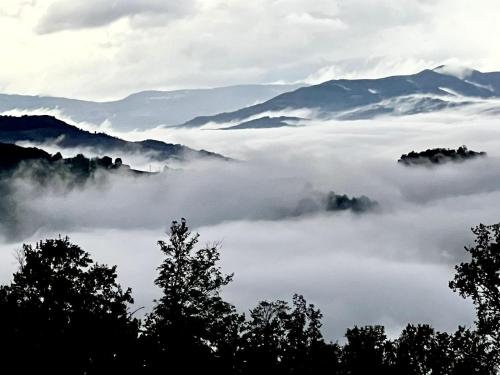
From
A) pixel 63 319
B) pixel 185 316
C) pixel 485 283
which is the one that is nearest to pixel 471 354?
pixel 485 283

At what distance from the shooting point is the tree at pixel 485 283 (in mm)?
48000

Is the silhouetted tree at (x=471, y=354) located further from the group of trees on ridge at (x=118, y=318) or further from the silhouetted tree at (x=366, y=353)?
the silhouetted tree at (x=366, y=353)

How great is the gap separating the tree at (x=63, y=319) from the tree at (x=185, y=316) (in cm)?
238

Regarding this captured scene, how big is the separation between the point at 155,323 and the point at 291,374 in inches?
847

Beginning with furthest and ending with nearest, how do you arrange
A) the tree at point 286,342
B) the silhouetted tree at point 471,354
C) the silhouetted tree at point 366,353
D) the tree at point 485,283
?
the silhouetted tree at point 366,353 → the tree at point 286,342 → the silhouetted tree at point 471,354 → the tree at point 485,283

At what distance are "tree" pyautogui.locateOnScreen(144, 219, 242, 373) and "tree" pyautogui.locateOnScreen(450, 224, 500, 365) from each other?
737 inches

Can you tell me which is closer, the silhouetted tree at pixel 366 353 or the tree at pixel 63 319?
the tree at pixel 63 319

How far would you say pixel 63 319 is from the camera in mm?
56375

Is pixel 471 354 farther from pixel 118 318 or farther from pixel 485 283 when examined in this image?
pixel 118 318

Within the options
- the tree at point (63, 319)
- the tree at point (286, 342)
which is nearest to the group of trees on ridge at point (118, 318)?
the tree at point (63, 319)

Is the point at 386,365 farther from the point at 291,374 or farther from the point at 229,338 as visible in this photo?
the point at 229,338

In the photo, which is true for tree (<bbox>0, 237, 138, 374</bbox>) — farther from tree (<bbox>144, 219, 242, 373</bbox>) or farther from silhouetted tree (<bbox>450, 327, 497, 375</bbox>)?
silhouetted tree (<bbox>450, 327, 497, 375</bbox>)

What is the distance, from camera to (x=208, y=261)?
5897 centimetres

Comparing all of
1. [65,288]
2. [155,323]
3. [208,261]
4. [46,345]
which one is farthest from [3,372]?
[208,261]
